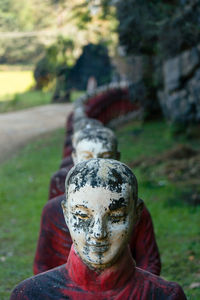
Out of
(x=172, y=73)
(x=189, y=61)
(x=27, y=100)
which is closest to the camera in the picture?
(x=189, y=61)

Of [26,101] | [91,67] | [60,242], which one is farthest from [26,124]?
[60,242]

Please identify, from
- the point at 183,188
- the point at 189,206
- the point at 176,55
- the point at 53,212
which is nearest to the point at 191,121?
the point at 176,55

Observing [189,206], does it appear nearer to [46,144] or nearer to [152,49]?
[152,49]

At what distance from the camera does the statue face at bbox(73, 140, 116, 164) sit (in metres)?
4.08

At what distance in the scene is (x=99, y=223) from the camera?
2.24 meters

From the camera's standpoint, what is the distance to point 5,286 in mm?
5773

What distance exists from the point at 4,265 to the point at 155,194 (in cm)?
341

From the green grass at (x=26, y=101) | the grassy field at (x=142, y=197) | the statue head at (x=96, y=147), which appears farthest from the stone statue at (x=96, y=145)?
the green grass at (x=26, y=101)

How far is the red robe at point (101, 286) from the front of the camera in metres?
2.29

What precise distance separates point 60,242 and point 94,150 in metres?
0.84

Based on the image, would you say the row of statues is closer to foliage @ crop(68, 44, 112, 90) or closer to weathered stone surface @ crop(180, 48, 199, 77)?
weathered stone surface @ crop(180, 48, 199, 77)

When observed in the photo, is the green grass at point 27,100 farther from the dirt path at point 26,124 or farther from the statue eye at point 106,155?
the statue eye at point 106,155

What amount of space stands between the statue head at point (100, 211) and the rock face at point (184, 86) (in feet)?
30.1

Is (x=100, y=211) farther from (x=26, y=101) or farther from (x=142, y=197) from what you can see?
(x=26, y=101)
